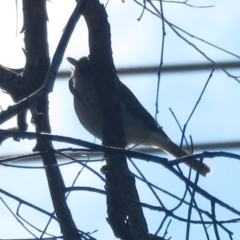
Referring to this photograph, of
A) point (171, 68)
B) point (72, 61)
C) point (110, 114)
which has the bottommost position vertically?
point (110, 114)

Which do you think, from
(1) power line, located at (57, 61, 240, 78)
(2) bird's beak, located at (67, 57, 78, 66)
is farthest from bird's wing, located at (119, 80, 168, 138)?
(1) power line, located at (57, 61, 240, 78)

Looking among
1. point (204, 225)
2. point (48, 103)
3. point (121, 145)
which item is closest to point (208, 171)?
point (121, 145)

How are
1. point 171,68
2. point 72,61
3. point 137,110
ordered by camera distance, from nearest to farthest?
point 171,68, point 72,61, point 137,110

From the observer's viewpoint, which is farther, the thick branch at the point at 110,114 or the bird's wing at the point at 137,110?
the bird's wing at the point at 137,110

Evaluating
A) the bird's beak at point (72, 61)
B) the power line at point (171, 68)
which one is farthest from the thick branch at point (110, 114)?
the bird's beak at point (72, 61)

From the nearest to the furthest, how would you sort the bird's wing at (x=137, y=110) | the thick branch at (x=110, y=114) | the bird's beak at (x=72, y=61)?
the thick branch at (x=110, y=114)
the bird's beak at (x=72, y=61)
the bird's wing at (x=137, y=110)

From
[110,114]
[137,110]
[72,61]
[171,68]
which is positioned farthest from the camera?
[137,110]

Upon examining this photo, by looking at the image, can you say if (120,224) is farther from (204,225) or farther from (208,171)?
(208,171)

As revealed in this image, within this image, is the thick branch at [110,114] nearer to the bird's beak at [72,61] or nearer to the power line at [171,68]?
the power line at [171,68]

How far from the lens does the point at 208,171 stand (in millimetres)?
4094

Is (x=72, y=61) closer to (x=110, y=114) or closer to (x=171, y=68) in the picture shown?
(x=171, y=68)

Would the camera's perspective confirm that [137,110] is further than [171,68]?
Yes

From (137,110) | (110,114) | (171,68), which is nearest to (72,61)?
(137,110)

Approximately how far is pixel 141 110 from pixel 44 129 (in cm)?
344
